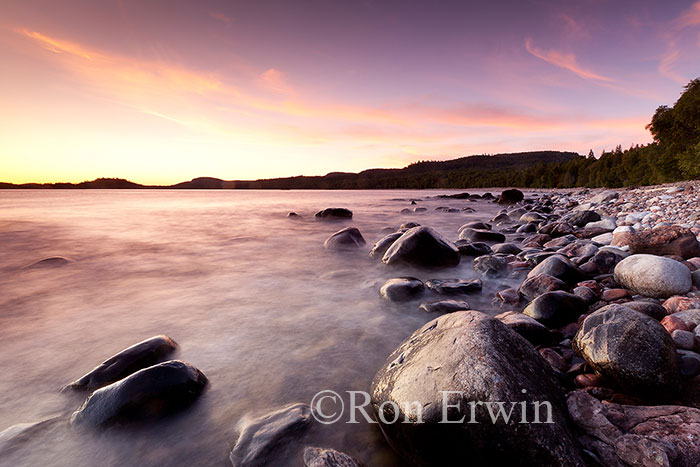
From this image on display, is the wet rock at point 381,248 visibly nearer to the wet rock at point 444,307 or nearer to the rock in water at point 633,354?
the wet rock at point 444,307

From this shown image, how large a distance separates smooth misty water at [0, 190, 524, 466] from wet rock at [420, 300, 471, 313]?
0.12 meters

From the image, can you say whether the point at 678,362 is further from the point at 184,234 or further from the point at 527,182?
the point at 527,182

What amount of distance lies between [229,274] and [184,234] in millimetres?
6578

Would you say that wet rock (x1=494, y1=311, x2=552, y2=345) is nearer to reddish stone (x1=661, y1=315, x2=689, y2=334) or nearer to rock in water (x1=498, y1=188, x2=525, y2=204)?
reddish stone (x1=661, y1=315, x2=689, y2=334)

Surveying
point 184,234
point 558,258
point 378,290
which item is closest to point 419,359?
point 378,290

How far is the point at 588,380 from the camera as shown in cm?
229

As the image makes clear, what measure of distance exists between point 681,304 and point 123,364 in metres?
5.19

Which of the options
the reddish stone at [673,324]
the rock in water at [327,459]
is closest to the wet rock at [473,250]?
the reddish stone at [673,324]

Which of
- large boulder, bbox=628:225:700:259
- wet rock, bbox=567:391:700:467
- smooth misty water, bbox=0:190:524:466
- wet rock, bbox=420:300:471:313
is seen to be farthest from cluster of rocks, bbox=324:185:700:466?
large boulder, bbox=628:225:700:259

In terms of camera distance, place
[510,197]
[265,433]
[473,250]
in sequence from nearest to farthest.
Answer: [265,433]
[473,250]
[510,197]

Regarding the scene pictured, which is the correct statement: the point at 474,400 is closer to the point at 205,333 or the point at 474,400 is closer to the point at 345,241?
the point at 205,333

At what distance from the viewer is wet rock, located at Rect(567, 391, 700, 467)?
1.58 metres

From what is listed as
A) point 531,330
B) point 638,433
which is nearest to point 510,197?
point 531,330

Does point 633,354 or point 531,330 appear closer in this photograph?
point 633,354
